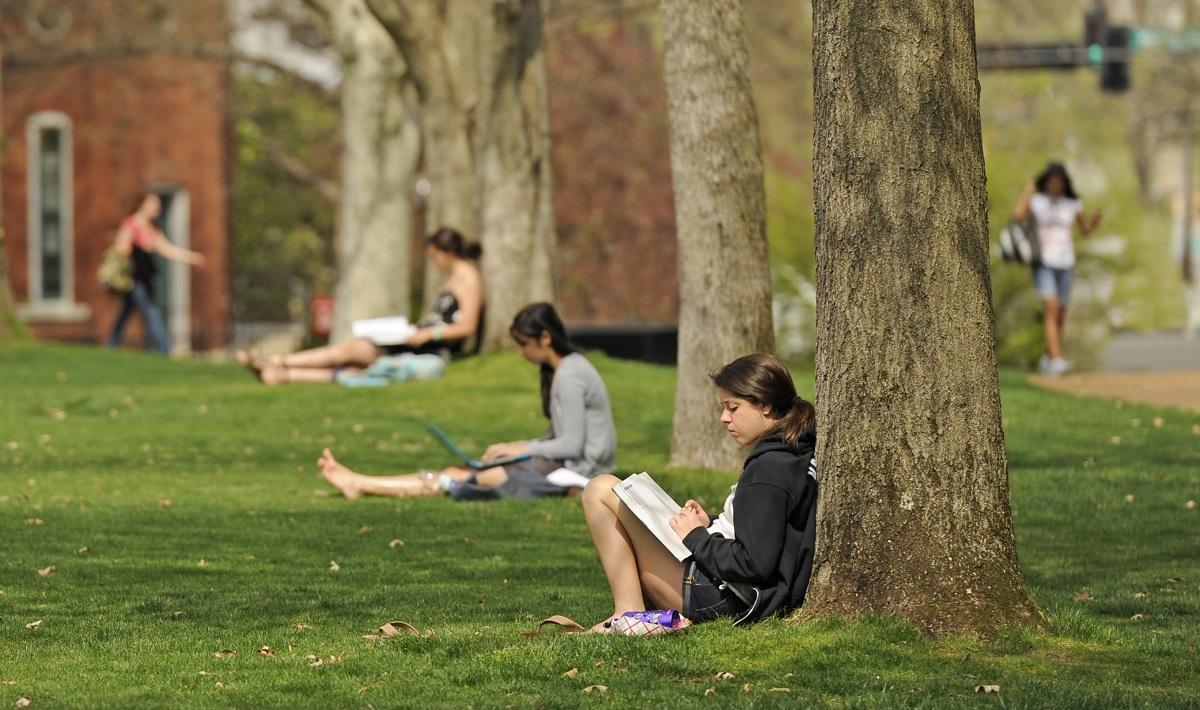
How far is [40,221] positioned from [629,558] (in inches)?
1286

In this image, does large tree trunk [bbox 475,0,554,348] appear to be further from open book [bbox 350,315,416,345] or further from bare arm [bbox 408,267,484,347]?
open book [bbox 350,315,416,345]

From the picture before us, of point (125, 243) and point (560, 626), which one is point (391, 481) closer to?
point (560, 626)

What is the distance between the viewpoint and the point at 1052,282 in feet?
66.5

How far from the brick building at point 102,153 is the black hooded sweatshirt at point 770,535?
99.4 ft

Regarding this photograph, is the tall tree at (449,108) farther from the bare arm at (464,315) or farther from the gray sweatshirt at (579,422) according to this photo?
the gray sweatshirt at (579,422)

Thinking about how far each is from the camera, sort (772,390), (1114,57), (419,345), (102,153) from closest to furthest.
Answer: (772,390) → (419,345) → (1114,57) → (102,153)

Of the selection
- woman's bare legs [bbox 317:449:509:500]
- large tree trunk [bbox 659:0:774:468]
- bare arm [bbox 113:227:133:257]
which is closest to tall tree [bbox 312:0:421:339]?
bare arm [bbox 113:227:133:257]

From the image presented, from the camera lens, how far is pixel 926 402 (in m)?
6.96

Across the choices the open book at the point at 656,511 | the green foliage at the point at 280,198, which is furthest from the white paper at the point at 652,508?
the green foliage at the point at 280,198

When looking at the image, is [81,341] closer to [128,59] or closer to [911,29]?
[128,59]

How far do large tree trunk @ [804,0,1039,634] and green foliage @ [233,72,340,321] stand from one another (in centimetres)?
3775

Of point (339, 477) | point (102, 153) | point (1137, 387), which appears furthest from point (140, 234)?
point (339, 477)

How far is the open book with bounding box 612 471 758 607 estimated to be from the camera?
7.35 metres

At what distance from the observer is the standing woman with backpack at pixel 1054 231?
20.0 m
